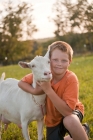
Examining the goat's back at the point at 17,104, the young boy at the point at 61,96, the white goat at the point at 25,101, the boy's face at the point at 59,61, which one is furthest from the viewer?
the goat's back at the point at 17,104

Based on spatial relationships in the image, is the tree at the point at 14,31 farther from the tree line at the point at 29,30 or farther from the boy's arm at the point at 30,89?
the boy's arm at the point at 30,89

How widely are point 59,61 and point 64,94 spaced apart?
41 cm

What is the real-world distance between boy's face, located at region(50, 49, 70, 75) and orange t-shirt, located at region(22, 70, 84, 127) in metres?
0.13

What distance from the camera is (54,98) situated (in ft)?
10.7

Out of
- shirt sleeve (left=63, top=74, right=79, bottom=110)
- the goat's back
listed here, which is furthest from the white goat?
shirt sleeve (left=63, top=74, right=79, bottom=110)

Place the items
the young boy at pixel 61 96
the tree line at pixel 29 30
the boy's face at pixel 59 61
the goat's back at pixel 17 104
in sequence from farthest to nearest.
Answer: the tree line at pixel 29 30, the goat's back at pixel 17 104, the boy's face at pixel 59 61, the young boy at pixel 61 96

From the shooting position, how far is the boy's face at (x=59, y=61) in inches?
135

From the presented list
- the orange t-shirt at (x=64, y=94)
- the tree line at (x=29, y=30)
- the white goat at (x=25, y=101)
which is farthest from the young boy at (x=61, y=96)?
the tree line at (x=29, y=30)

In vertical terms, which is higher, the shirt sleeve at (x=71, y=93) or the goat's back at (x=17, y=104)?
the shirt sleeve at (x=71, y=93)

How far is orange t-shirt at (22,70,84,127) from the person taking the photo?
3.39 meters

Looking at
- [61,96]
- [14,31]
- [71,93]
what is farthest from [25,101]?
[14,31]

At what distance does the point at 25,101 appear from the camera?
3686 mm

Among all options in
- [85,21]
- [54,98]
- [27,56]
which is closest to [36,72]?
[54,98]

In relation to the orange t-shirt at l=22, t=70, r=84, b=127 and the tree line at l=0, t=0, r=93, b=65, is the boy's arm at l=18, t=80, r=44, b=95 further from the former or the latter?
the tree line at l=0, t=0, r=93, b=65
